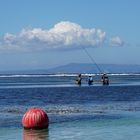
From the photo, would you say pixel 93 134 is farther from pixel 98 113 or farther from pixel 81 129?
pixel 98 113

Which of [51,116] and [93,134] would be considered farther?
[51,116]

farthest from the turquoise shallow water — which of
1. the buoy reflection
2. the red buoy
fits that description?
the red buoy

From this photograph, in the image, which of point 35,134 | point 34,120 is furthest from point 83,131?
point 34,120

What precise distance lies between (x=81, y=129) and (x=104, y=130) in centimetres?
123

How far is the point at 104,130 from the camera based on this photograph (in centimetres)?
2581

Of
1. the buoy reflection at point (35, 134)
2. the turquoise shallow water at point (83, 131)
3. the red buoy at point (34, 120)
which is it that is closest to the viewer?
the turquoise shallow water at point (83, 131)

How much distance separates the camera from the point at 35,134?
83.1ft

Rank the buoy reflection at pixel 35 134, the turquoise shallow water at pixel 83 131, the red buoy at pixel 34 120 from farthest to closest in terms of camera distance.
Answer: the red buoy at pixel 34 120
the buoy reflection at pixel 35 134
the turquoise shallow water at pixel 83 131

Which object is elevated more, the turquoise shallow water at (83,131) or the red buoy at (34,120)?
the red buoy at (34,120)

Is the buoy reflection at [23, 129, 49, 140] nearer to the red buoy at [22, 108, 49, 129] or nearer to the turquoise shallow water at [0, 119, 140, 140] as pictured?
the turquoise shallow water at [0, 119, 140, 140]

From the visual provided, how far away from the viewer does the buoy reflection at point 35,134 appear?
952 inches

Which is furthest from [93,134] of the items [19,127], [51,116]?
[51,116]

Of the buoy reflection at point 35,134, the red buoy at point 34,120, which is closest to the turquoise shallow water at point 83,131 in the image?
the buoy reflection at point 35,134

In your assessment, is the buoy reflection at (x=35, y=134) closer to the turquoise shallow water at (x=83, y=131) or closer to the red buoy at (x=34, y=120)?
the turquoise shallow water at (x=83, y=131)
